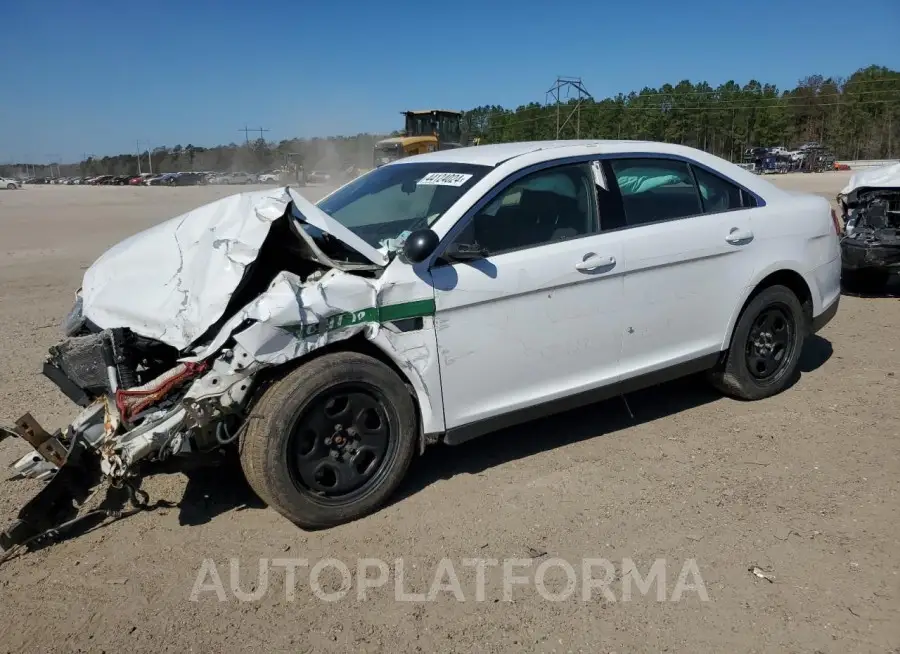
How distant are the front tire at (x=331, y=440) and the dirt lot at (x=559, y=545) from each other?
6.5 inches

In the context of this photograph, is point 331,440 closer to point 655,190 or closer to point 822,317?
point 655,190

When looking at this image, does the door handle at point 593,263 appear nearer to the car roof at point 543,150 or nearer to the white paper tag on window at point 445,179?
the car roof at point 543,150

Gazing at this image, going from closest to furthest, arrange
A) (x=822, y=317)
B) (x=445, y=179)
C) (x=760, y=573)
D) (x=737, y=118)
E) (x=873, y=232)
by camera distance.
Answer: (x=760, y=573), (x=445, y=179), (x=822, y=317), (x=873, y=232), (x=737, y=118)

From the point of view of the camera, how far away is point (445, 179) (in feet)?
13.3

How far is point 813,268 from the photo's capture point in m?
4.96

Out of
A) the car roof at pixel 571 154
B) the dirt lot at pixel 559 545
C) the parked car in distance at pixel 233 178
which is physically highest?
the parked car in distance at pixel 233 178

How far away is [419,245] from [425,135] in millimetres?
28128

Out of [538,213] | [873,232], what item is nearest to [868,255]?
[873,232]

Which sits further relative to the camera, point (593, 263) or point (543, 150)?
point (543, 150)

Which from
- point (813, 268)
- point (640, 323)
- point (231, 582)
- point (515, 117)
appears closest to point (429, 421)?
point (231, 582)

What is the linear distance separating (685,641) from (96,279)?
3310mm

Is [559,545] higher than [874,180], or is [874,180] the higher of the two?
[874,180]

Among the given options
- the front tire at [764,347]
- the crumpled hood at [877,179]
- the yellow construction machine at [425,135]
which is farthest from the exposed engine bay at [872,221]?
the yellow construction machine at [425,135]

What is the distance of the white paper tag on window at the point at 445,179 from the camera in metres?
3.92
